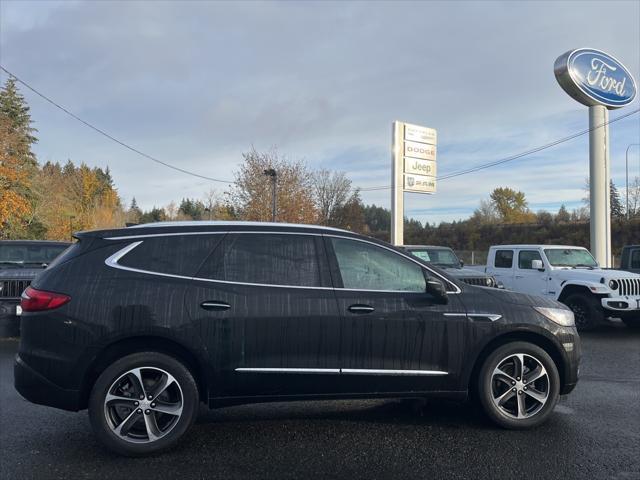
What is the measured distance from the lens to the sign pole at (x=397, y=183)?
24.3m

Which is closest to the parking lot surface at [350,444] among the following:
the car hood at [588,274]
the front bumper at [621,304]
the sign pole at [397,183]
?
the front bumper at [621,304]

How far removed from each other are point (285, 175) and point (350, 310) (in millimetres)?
33014

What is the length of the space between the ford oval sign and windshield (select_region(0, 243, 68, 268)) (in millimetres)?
17960

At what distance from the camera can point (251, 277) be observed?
430 cm

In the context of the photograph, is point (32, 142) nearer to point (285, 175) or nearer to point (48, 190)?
point (48, 190)

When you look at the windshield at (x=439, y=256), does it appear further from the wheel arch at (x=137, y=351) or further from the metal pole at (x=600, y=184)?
the metal pole at (x=600, y=184)

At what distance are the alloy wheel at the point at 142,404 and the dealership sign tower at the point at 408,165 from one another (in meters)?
20.4

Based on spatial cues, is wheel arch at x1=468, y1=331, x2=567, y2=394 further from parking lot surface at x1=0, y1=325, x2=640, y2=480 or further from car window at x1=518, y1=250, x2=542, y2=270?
car window at x1=518, y1=250, x2=542, y2=270

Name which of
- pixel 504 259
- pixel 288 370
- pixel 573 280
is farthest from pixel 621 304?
pixel 288 370

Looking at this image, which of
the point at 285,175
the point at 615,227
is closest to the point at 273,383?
the point at 285,175

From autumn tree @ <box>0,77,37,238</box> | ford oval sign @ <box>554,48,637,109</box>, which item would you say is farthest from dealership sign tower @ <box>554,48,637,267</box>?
autumn tree @ <box>0,77,37,238</box>

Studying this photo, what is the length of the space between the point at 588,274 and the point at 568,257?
131cm

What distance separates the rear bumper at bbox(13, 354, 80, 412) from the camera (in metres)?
3.96

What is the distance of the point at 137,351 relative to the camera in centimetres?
408
